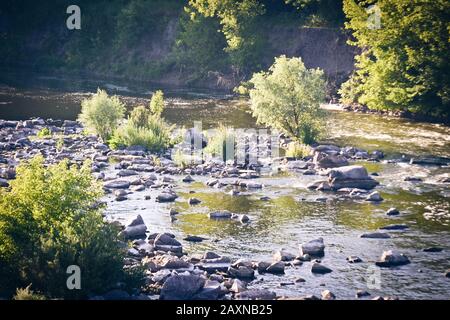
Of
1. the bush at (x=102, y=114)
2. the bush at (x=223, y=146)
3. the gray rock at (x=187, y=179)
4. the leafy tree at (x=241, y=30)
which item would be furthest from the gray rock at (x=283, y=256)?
the leafy tree at (x=241, y=30)

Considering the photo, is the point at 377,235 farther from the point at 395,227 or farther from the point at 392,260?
the point at 392,260

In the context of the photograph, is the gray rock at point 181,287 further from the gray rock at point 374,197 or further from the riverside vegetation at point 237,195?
the gray rock at point 374,197

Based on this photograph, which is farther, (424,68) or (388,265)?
(424,68)

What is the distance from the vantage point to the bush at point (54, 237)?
1841 cm

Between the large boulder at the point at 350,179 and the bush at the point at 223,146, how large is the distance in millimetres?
7874

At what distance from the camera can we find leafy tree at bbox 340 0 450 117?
51094 mm

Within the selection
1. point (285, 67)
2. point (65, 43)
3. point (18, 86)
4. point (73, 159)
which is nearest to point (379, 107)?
point (285, 67)

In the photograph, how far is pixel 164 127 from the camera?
43656mm

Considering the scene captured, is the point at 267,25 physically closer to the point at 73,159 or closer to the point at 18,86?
the point at 18,86

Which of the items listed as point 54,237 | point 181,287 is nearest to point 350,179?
point 181,287

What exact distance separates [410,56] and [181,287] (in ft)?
124

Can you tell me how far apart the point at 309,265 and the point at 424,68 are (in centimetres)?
3477

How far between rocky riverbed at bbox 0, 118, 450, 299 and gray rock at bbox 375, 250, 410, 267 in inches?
1.3
